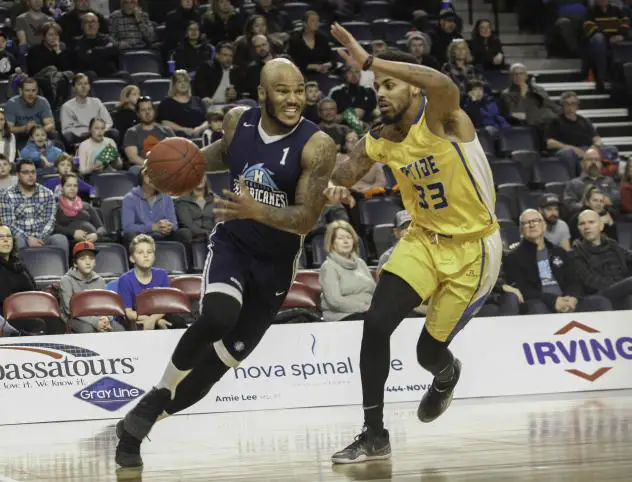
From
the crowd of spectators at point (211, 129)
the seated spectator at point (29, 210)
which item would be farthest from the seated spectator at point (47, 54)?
the seated spectator at point (29, 210)

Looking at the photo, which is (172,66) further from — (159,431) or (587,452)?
(587,452)

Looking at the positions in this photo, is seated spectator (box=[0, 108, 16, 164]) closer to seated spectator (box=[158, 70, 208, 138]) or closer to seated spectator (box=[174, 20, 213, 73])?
seated spectator (box=[158, 70, 208, 138])

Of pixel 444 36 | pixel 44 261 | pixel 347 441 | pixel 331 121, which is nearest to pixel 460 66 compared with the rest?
pixel 444 36

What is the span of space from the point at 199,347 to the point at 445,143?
171 cm

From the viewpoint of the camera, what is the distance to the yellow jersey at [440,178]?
6574mm

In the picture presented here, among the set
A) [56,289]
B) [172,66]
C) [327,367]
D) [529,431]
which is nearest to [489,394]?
[327,367]

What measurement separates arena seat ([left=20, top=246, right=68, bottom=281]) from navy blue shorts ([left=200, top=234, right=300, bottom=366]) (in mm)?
5681

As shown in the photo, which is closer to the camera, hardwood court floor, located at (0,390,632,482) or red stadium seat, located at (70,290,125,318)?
hardwood court floor, located at (0,390,632,482)

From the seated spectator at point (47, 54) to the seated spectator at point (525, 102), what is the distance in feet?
19.5

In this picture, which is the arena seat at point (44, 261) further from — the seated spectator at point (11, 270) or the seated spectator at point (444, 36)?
the seated spectator at point (444, 36)

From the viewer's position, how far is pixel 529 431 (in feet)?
25.2

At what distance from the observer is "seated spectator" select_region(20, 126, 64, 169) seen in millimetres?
13492

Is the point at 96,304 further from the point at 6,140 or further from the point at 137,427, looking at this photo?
the point at 137,427

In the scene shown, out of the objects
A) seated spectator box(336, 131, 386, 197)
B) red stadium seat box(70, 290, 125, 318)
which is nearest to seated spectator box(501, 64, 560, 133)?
seated spectator box(336, 131, 386, 197)
